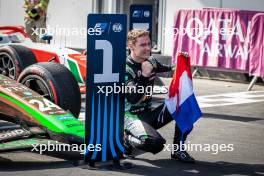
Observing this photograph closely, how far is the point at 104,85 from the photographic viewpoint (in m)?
7.52

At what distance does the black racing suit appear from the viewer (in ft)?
25.3

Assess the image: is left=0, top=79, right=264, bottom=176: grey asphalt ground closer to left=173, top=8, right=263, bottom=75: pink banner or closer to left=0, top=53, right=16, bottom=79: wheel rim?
left=0, top=53, right=16, bottom=79: wheel rim

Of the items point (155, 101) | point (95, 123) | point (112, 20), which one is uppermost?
point (112, 20)

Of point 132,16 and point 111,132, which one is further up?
point 132,16

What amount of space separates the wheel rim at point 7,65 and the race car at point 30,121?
9.09 ft

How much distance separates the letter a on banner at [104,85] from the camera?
7.42 meters

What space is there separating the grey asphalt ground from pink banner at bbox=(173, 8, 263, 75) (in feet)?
14.7

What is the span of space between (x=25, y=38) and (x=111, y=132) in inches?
221

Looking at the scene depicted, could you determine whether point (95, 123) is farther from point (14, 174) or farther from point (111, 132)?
point (14, 174)

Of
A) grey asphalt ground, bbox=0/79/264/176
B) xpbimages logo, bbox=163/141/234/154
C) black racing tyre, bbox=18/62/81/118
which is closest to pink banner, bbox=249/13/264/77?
grey asphalt ground, bbox=0/79/264/176

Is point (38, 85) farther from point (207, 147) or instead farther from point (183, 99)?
point (207, 147)

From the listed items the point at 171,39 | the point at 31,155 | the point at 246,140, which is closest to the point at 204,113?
the point at 246,140

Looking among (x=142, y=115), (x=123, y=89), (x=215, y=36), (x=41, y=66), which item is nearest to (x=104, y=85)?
(x=123, y=89)

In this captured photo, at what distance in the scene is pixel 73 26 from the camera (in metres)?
20.5
